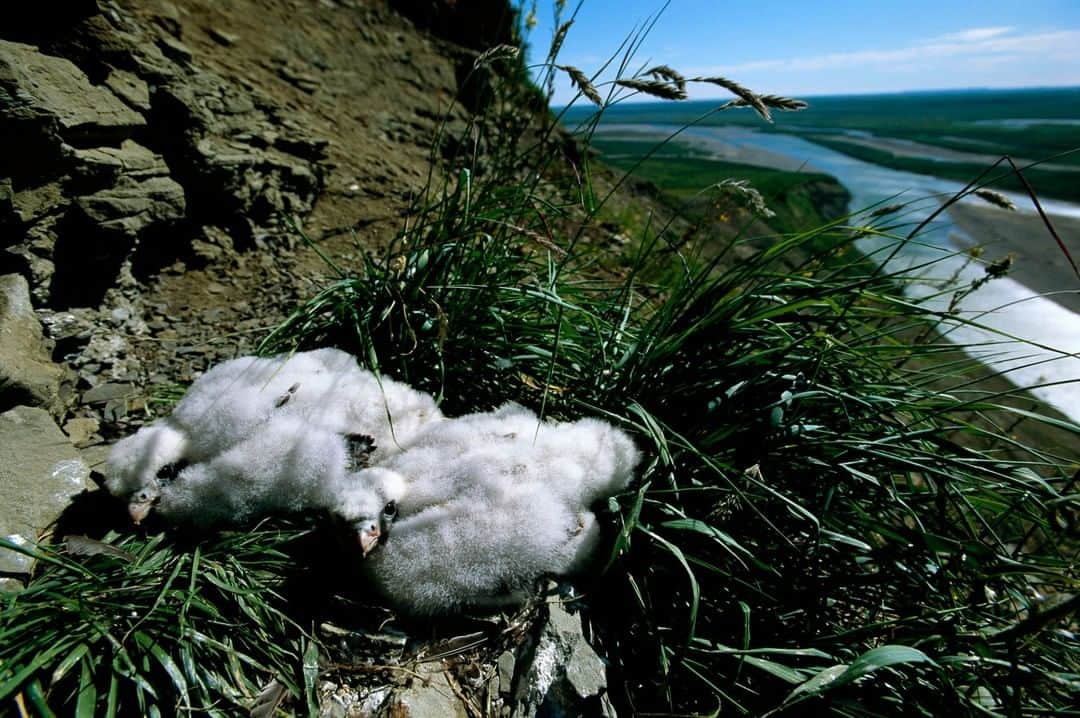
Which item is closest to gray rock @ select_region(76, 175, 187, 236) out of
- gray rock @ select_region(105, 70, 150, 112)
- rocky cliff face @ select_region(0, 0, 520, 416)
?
rocky cliff face @ select_region(0, 0, 520, 416)

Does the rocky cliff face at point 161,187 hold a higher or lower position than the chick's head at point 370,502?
higher

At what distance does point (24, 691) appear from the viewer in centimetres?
146

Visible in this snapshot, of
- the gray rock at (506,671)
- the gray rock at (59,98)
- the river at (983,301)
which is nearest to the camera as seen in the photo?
the gray rock at (506,671)

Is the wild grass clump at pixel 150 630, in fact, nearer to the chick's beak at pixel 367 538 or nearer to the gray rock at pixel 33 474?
the gray rock at pixel 33 474

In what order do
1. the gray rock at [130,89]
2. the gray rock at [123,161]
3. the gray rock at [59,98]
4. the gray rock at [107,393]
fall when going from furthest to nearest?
the gray rock at [130,89] < the gray rock at [123,161] < the gray rock at [107,393] < the gray rock at [59,98]

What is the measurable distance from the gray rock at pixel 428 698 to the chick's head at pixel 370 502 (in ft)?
1.44

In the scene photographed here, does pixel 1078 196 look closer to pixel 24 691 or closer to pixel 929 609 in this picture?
pixel 929 609

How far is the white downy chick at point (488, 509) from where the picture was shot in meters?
1.90

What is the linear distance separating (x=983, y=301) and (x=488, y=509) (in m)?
7.41

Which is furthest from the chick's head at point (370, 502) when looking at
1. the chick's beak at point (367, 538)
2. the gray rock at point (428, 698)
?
the gray rock at point (428, 698)

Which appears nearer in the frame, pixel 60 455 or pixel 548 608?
pixel 548 608

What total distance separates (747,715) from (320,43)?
7816 millimetres

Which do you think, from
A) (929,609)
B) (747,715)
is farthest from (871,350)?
(747,715)

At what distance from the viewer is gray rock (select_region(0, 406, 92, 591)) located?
193 cm
